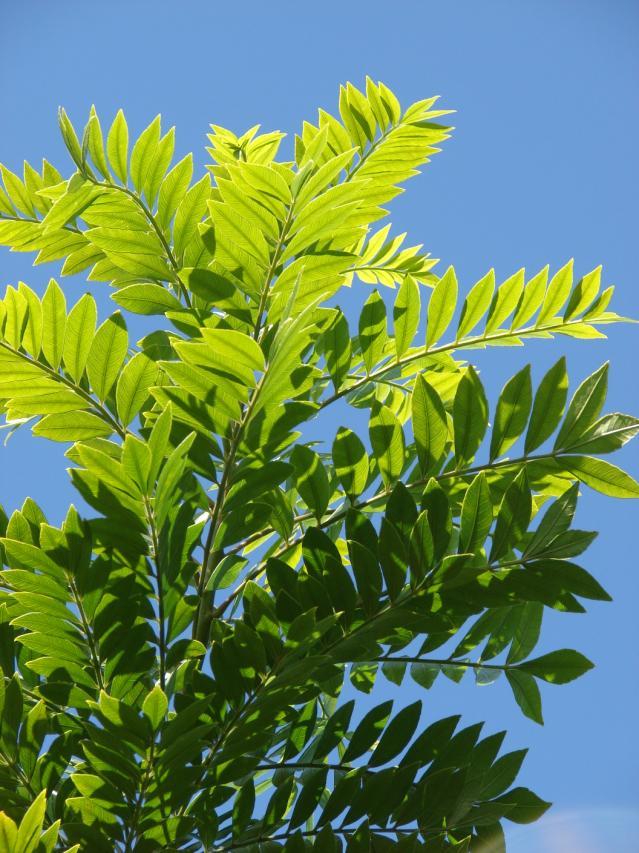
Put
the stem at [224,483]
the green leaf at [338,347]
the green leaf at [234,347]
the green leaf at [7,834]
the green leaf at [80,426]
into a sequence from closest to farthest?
the green leaf at [7,834] < the green leaf at [234,347] < the stem at [224,483] < the green leaf at [80,426] < the green leaf at [338,347]

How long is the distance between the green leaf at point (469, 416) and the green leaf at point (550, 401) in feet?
0.28

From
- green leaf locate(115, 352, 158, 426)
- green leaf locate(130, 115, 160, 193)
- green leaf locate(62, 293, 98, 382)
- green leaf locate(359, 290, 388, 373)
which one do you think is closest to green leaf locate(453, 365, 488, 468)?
green leaf locate(359, 290, 388, 373)

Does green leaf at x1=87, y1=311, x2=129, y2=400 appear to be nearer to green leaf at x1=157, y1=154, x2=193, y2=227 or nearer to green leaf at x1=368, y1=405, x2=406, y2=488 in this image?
green leaf at x1=157, y1=154, x2=193, y2=227

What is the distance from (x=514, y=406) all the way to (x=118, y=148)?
89cm

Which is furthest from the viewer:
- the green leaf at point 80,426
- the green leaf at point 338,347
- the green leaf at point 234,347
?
the green leaf at point 338,347

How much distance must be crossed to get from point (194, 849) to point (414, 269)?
4.45 feet

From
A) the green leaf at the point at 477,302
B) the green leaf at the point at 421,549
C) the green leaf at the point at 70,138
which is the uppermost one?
the green leaf at the point at 70,138

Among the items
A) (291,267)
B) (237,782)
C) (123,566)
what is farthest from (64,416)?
(237,782)

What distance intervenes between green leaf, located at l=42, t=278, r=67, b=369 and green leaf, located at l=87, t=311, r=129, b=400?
0.09m

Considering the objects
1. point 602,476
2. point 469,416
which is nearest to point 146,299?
point 469,416

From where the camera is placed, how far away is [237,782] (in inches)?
60.2

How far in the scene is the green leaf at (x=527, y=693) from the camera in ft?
5.07

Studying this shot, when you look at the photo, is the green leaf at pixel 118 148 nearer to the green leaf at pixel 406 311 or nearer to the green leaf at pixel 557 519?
the green leaf at pixel 406 311

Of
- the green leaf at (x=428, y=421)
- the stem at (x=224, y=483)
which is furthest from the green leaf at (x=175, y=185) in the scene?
the green leaf at (x=428, y=421)
